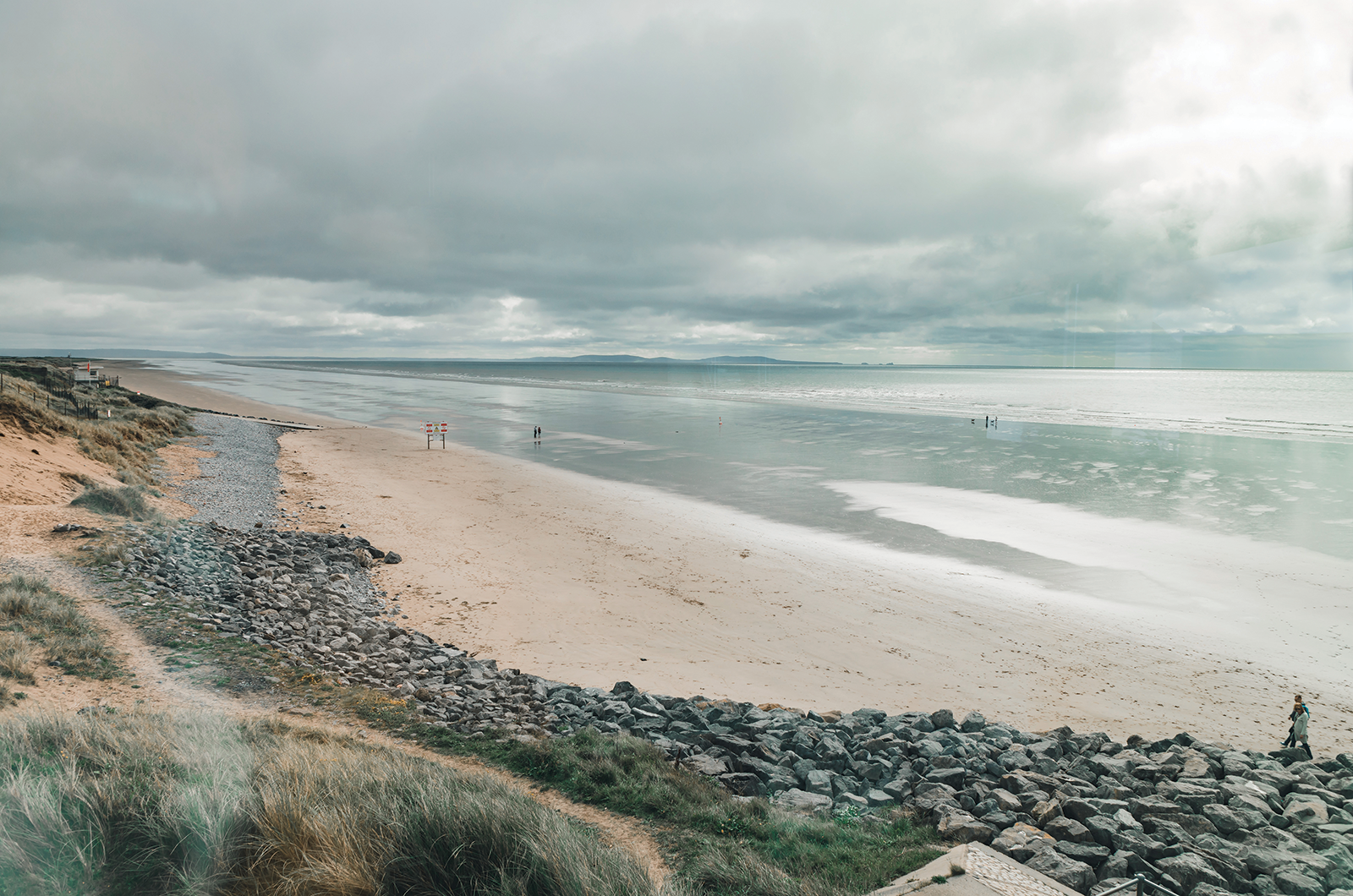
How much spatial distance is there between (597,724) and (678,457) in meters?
30.7

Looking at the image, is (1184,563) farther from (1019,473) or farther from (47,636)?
(47,636)

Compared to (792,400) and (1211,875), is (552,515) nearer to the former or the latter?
(1211,875)

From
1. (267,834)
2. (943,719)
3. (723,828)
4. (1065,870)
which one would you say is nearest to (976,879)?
(1065,870)

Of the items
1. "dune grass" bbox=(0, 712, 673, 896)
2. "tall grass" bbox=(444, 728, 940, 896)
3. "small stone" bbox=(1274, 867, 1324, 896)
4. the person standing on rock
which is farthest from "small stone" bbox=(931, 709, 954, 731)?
"dune grass" bbox=(0, 712, 673, 896)

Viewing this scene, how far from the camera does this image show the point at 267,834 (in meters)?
4.50

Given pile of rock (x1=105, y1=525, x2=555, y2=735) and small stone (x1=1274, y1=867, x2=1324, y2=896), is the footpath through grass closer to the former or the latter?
pile of rock (x1=105, y1=525, x2=555, y2=735)

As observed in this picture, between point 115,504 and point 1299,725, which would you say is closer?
point 1299,725

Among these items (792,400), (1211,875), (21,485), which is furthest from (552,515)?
(792,400)

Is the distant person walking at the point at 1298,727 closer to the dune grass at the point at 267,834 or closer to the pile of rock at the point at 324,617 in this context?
the dune grass at the point at 267,834

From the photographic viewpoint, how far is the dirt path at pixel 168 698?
5887 mm

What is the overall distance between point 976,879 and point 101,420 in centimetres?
3875

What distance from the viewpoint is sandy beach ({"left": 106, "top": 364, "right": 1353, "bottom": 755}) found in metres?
10.6

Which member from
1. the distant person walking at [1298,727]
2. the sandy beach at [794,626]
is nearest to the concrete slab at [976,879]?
the sandy beach at [794,626]

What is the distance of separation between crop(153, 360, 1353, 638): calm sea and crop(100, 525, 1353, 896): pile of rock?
9.37 meters
